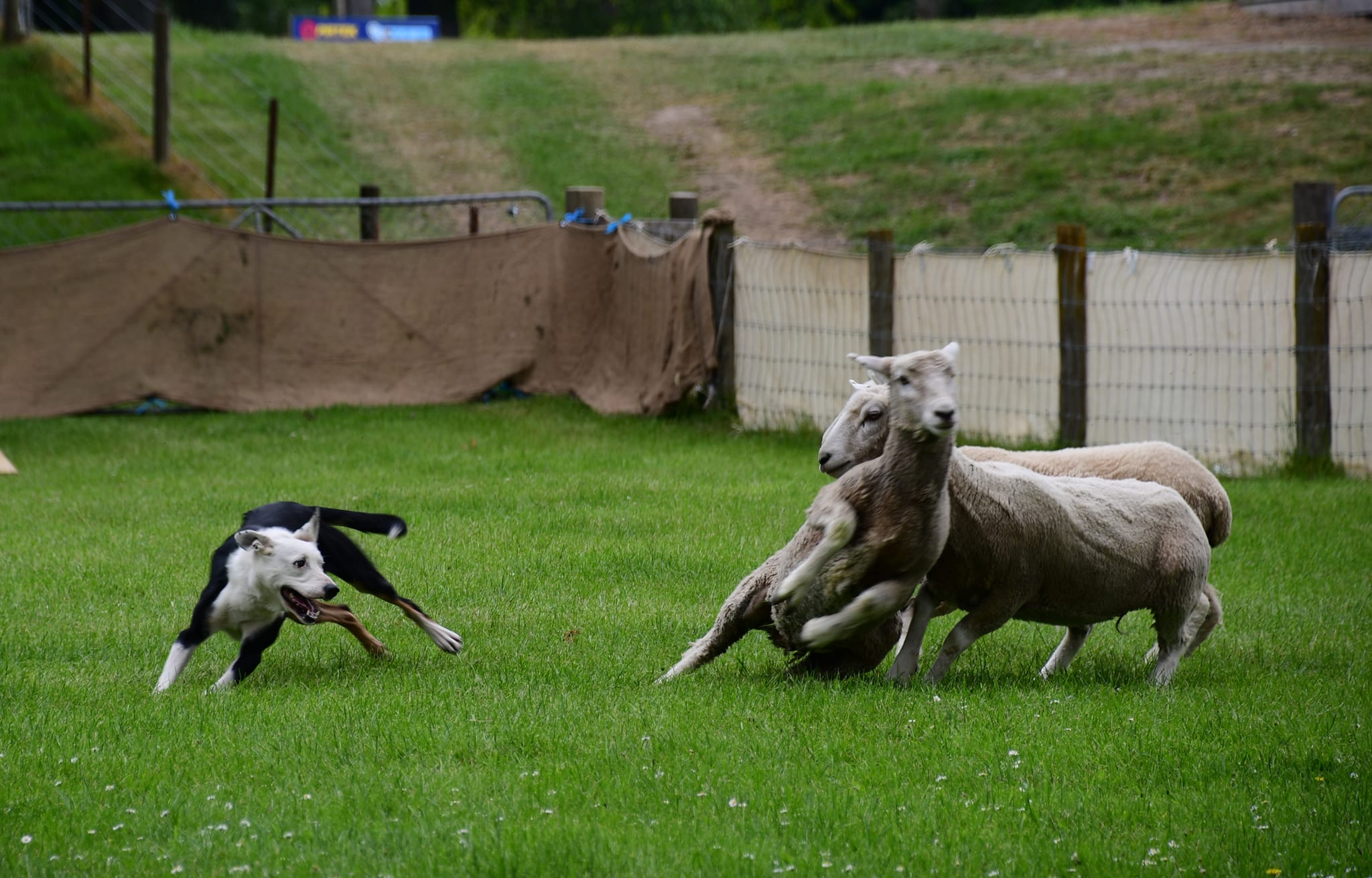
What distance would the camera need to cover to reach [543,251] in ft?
50.0

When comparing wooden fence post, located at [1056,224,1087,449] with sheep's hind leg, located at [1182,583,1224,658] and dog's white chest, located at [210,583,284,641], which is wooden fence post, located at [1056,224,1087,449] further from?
dog's white chest, located at [210,583,284,641]

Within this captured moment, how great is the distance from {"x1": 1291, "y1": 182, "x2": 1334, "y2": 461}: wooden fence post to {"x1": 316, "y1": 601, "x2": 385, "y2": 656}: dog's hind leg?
7.79m

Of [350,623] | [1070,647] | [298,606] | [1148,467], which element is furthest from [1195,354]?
[298,606]

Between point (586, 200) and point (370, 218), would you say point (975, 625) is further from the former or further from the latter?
point (370, 218)

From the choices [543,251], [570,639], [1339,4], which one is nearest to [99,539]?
[570,639]

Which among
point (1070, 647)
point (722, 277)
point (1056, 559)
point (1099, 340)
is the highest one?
point (722, 277)

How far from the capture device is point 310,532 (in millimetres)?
6301

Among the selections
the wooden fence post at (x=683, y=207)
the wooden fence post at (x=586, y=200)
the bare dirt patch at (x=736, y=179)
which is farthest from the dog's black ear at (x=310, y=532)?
the bare dirt patch at (x=736, y=179)

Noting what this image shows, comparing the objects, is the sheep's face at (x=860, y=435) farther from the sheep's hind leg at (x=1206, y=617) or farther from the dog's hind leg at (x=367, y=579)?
the dog's hind leg at (x=367, y=579)

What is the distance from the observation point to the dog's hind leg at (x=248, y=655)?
6160 mm

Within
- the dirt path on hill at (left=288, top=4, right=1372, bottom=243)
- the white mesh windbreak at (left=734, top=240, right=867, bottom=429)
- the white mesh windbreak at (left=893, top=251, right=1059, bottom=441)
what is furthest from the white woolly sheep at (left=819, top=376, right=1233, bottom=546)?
the dirt path on hill at (left=288, top=4, right=1372, bottom=243)

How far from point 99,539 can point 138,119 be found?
17.8 m

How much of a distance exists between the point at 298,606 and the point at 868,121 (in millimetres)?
22292

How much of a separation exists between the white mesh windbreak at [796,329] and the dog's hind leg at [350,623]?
6.89 metres
